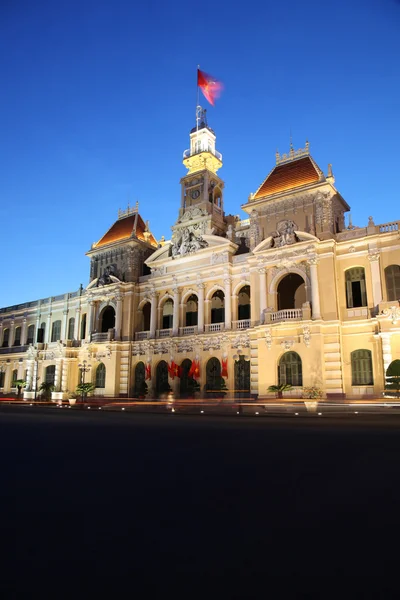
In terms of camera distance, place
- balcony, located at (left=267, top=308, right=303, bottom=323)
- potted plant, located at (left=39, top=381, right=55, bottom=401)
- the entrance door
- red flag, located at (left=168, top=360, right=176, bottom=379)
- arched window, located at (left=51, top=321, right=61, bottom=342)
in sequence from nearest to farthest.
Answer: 1. balcony, located at (left=267, top=308, right=303, bottom=323)
2. the entrance door
3. red flag, located at (left=168, top=360, right=176, bottom=379)
4. potted plant, located at (left=39, top=381, right=55, bottom=401)
5. arched window, located at (left=51, top=321, right=61, bottom=342)

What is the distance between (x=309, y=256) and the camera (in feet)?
93.8

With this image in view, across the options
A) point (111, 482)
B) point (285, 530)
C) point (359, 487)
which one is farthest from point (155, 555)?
point (359, 487)

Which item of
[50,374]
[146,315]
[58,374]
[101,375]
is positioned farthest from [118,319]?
[50,374]

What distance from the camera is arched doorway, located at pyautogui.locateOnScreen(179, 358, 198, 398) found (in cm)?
3297

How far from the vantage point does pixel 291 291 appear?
32.2 metres

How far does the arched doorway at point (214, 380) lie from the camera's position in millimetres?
31219

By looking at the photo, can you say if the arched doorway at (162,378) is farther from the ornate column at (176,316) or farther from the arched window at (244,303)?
the arched window at (244,303)

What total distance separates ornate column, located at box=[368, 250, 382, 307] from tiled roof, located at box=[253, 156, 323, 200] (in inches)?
270

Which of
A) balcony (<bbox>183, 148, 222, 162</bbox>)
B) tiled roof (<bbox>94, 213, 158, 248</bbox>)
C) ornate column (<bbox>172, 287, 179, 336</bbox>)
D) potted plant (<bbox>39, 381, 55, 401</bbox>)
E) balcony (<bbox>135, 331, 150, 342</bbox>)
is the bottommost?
potted plant (<bbox>39, 381, 55, 401</bbox>)

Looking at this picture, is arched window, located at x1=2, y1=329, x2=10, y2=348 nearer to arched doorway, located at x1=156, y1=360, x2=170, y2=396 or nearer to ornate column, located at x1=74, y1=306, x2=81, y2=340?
ornate column, located at x1=74, y1=306, x2=81, y2=340

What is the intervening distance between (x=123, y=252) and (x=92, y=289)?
4712mm

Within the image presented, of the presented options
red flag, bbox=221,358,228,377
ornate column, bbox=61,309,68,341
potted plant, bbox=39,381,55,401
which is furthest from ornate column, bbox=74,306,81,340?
red flag, bbox=221,358,228,377

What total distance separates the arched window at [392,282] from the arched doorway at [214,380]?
1285 cm

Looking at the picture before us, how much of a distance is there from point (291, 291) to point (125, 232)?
18.8 meters
